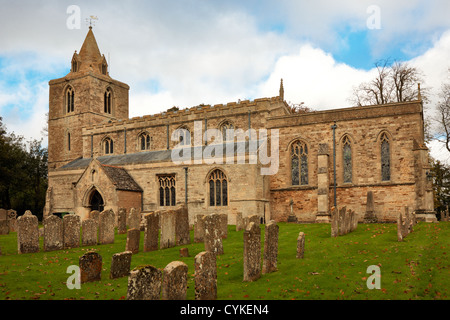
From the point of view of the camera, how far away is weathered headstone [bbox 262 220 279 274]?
36.8ft

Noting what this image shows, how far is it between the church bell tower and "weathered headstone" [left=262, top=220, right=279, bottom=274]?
32328mm

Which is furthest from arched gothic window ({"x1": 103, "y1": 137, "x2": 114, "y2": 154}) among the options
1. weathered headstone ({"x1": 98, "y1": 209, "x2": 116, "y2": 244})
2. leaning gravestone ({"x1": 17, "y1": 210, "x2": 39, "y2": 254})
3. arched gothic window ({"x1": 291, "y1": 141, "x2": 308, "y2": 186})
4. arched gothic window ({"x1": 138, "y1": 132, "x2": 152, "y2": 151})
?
leaning gravestone ({"x1": 17, "y1": 210, "x2": 39, "y2": 254})

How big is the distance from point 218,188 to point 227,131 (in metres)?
6.35

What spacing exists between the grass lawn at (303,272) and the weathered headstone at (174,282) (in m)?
1.09

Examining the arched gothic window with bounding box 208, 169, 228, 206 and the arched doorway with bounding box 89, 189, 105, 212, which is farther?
the arched doorway with bounding box 89, 189, 105, 212

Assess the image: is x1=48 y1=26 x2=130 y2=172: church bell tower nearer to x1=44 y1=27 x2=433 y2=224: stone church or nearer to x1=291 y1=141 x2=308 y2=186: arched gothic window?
x1=44 y1=27 x2=433 y2=224: stone church

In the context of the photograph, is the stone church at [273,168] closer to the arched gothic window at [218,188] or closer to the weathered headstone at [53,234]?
the arched gothic window at [218,188]

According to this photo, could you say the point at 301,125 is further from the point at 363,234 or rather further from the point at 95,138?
the point at 95,138

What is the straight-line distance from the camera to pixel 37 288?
9.76 m

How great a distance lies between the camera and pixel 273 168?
28.7 metres

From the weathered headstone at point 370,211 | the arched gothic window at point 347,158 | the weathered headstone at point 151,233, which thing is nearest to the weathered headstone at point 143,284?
the weathered headstone at point 151,233

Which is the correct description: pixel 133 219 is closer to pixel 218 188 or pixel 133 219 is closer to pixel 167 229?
pixel 167 229

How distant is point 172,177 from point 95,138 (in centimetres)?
1238

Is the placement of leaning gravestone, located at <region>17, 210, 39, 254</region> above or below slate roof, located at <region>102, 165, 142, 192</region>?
below
